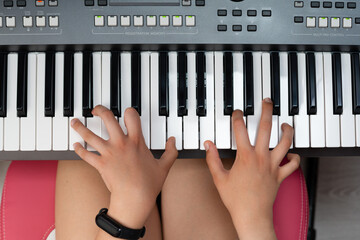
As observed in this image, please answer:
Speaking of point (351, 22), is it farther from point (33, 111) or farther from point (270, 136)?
point (33, 111)

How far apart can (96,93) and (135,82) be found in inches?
4.5

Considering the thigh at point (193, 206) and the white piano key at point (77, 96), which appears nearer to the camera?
the white piano key at point (77, 96)

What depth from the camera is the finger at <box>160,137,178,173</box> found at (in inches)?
39.9

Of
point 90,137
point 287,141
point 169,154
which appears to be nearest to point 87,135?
point 90,137

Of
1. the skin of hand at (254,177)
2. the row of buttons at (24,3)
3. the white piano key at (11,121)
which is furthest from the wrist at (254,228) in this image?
the row of buttons at (24,3)

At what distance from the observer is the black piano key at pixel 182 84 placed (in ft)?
3.33

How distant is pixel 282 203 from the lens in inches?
46.4

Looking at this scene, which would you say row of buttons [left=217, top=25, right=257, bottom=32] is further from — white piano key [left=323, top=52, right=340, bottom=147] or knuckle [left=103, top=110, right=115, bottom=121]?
knuckle [left=103, top=110, right=115, bottom=121]

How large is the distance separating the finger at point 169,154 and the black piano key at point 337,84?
472mm

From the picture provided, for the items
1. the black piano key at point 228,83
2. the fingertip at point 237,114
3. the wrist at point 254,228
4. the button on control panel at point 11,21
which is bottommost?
the wrist at point 254,228

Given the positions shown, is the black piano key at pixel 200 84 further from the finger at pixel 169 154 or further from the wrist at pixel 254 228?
the wrist at pixel 254 228

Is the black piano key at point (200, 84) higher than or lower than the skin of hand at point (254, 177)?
higher

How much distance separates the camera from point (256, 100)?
1038 millimetres

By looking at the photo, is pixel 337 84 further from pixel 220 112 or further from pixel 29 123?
pixel 29 123
